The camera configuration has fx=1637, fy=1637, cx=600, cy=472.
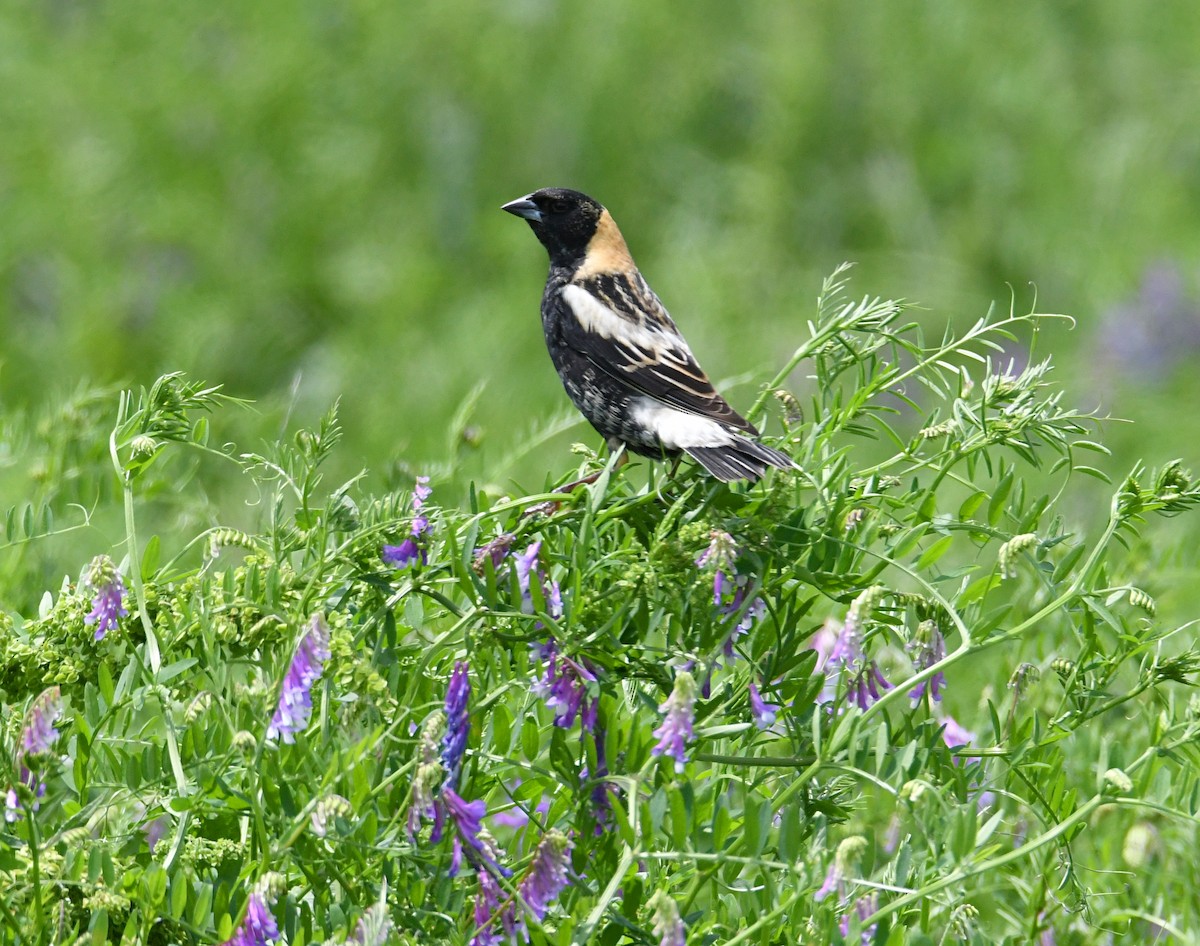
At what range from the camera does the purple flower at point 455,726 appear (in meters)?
1.80

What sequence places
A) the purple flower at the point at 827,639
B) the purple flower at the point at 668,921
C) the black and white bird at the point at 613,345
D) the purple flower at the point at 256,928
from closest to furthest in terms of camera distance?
the purple flower at the point at 668,921
the purple flower at the point at 256,928
the purple flower at the point at 827,639
the black and white bird at the point at 613,345

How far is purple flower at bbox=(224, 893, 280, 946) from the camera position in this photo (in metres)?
1.69

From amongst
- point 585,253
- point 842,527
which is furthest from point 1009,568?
point 585,253

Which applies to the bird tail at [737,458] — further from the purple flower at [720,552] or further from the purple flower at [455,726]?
the purple flower at [455,726]

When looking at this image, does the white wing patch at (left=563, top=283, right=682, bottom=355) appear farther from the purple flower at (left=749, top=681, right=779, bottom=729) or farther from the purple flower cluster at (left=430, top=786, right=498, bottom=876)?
the purple flower cluster at (left=430, top=786, right=498, bottom=876)

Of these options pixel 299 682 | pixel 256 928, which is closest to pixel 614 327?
pixel 299 682

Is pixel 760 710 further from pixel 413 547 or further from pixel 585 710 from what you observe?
pixel 413 547

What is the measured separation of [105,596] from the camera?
1911mm

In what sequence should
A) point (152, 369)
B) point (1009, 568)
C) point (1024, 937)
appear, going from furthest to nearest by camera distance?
1. point (152, 369)
2. point (1024, 937)
3. point (1009, 568)

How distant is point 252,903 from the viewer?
1.69m

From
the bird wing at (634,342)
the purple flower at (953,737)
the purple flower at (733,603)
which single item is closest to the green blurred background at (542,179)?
the bird wing at (634,342)

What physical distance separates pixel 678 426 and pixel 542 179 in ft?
19.0

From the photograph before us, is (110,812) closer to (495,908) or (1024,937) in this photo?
(495,908)

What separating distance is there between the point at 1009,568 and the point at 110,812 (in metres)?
1.16
